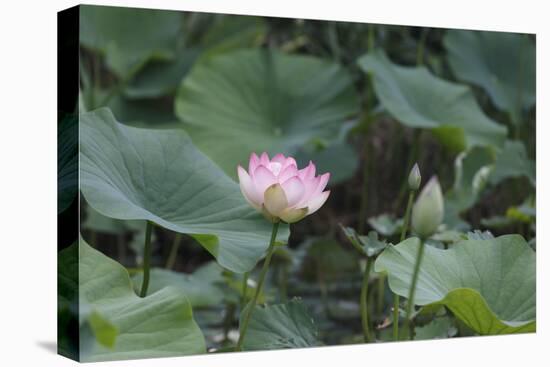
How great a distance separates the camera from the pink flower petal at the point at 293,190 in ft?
4.27

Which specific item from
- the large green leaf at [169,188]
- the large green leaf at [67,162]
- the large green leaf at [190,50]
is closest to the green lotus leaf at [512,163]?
the large green leaf at [190,50]

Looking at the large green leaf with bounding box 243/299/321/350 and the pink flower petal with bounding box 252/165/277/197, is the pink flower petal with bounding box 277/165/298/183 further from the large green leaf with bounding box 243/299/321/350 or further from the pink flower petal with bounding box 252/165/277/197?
the large green leaf with bounding box 243/299/321/350

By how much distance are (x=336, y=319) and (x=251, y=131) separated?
0.66m

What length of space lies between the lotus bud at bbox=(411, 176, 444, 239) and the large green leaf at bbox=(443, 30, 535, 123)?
196 cm

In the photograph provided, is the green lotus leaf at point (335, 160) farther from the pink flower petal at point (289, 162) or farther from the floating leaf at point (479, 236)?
the pink flower petal at point (289, 162)

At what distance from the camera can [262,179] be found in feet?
4.35

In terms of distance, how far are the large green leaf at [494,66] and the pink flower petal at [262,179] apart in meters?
1.76

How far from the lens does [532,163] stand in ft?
8.31

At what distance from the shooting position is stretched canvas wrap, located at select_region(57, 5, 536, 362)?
4.69 feet

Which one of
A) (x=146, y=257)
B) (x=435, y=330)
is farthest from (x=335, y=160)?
(x=146, y=257)

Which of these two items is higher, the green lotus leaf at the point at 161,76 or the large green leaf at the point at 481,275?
the green lotus leaf at the point at 161,76

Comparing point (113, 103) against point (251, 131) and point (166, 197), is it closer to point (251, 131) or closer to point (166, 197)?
point (251, 131)

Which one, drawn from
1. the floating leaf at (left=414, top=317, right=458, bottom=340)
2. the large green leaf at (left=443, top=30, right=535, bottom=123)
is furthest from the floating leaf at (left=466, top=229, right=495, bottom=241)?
the large green leaf at (left=443, top=30, right=535, bottom=123)

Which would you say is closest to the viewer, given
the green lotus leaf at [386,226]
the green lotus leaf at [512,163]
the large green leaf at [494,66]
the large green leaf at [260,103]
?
the green lotus leaf at [386,226]
